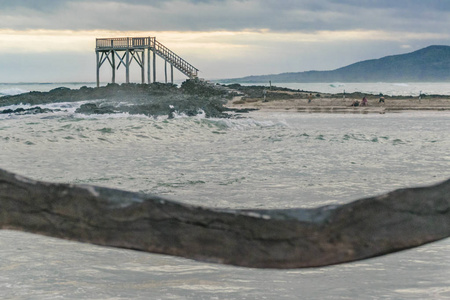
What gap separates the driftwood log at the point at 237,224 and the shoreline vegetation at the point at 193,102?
30.9m

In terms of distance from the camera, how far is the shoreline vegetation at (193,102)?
1375 inches

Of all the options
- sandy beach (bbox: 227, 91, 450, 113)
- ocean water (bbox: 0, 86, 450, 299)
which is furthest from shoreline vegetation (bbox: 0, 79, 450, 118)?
ocean water (bbox: 0, 86, 450, 299)

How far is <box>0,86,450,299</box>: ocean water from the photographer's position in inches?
224

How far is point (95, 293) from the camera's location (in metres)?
5.46

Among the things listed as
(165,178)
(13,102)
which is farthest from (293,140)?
(13,102)

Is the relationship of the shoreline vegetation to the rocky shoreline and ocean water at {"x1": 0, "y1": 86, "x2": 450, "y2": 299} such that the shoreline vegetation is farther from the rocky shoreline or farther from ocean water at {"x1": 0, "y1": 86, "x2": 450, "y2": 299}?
ocean water at {"x1": 0, "y1": 86, "x2": 450, "y2": 299}

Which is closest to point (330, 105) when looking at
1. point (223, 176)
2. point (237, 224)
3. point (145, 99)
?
point (145, 99)

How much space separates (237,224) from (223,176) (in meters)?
11.9

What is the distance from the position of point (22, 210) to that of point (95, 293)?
3632 mm

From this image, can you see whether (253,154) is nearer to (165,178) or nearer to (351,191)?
(165,178)

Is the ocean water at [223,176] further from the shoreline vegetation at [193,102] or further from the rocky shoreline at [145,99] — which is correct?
the shoreline vegetation at [193,102]

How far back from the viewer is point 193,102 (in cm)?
3716

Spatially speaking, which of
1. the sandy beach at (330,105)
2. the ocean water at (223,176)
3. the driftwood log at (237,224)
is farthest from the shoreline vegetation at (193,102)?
the driftwood log at (237,224)

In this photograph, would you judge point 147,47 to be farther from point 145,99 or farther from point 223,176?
point 223,176
